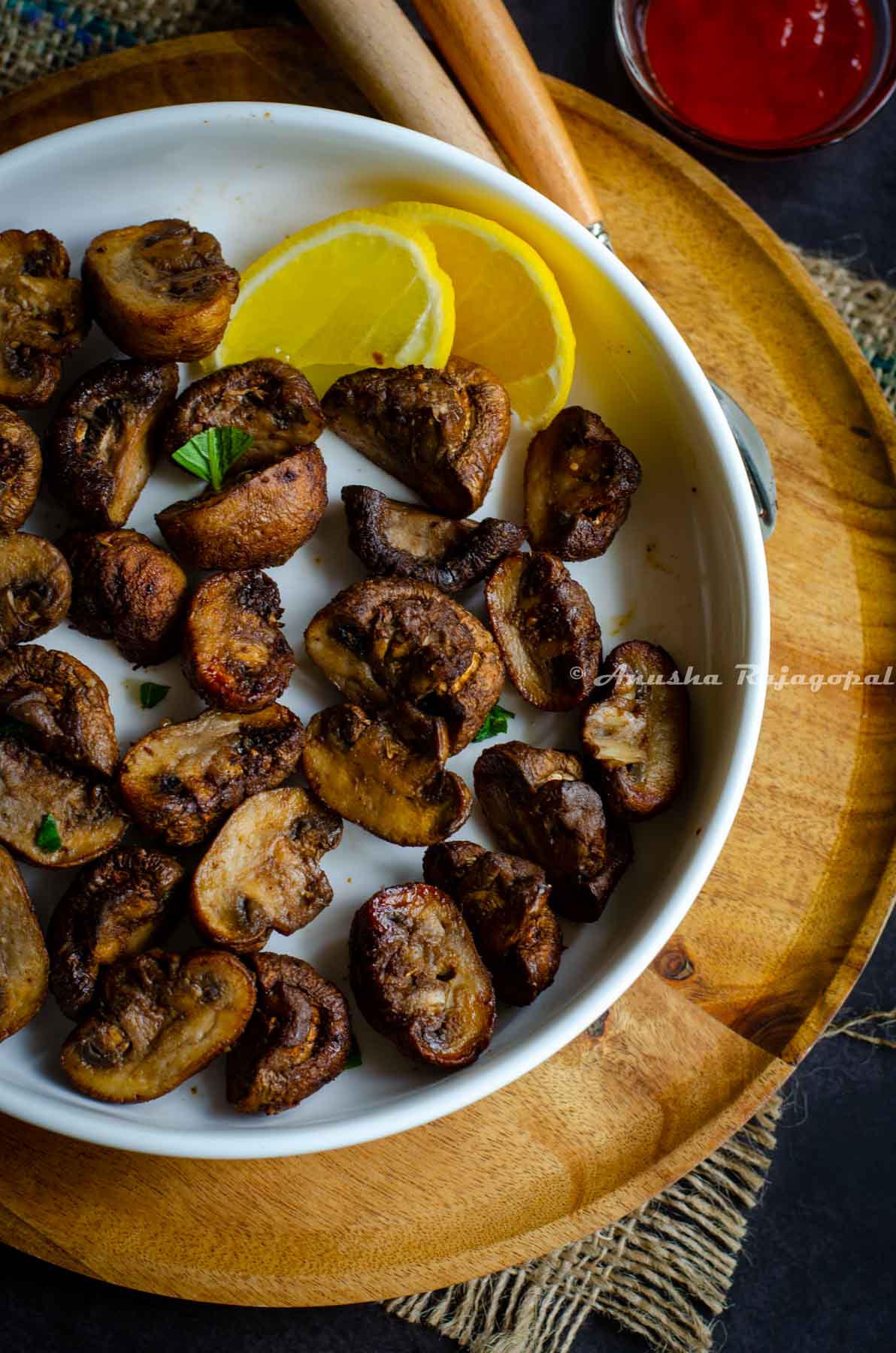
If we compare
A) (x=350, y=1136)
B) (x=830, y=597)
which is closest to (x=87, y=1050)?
(x=350, y=1136)

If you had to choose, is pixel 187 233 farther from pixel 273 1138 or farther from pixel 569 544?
pixel 273 1138

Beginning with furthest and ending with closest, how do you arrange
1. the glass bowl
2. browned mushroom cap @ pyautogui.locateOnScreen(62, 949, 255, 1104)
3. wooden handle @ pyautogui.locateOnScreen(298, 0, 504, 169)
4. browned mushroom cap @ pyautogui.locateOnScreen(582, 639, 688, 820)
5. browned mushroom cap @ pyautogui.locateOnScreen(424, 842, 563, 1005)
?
1. the glass bowl
2. wooden handle @ pyautogui.locateOnScreen(298, 0, 504, 169)
3. browned mushroom cap @ pyautogui.locateOnScreen(582, 639, 688, 820)
4. browned mushroom cap @ pyautogui.locateOnScreen(424, 842, 563, 1005)
5. browned mushroom cap @ pyautogui.locateOnScreen(62, 949, 255, 1104)

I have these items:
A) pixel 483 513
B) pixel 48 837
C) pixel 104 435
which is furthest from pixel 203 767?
pixel 483 513

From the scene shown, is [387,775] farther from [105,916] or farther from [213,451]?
[213,451]

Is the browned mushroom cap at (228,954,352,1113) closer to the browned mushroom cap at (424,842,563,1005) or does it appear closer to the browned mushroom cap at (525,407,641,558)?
the browned mushroom cap at (424,842,563,1005)

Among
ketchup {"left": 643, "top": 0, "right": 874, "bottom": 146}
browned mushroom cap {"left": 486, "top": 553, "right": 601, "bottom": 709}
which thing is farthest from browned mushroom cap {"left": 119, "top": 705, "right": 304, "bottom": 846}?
ketchup {"left": 643, "top": 0, "right": 874, "bottom": 146}
